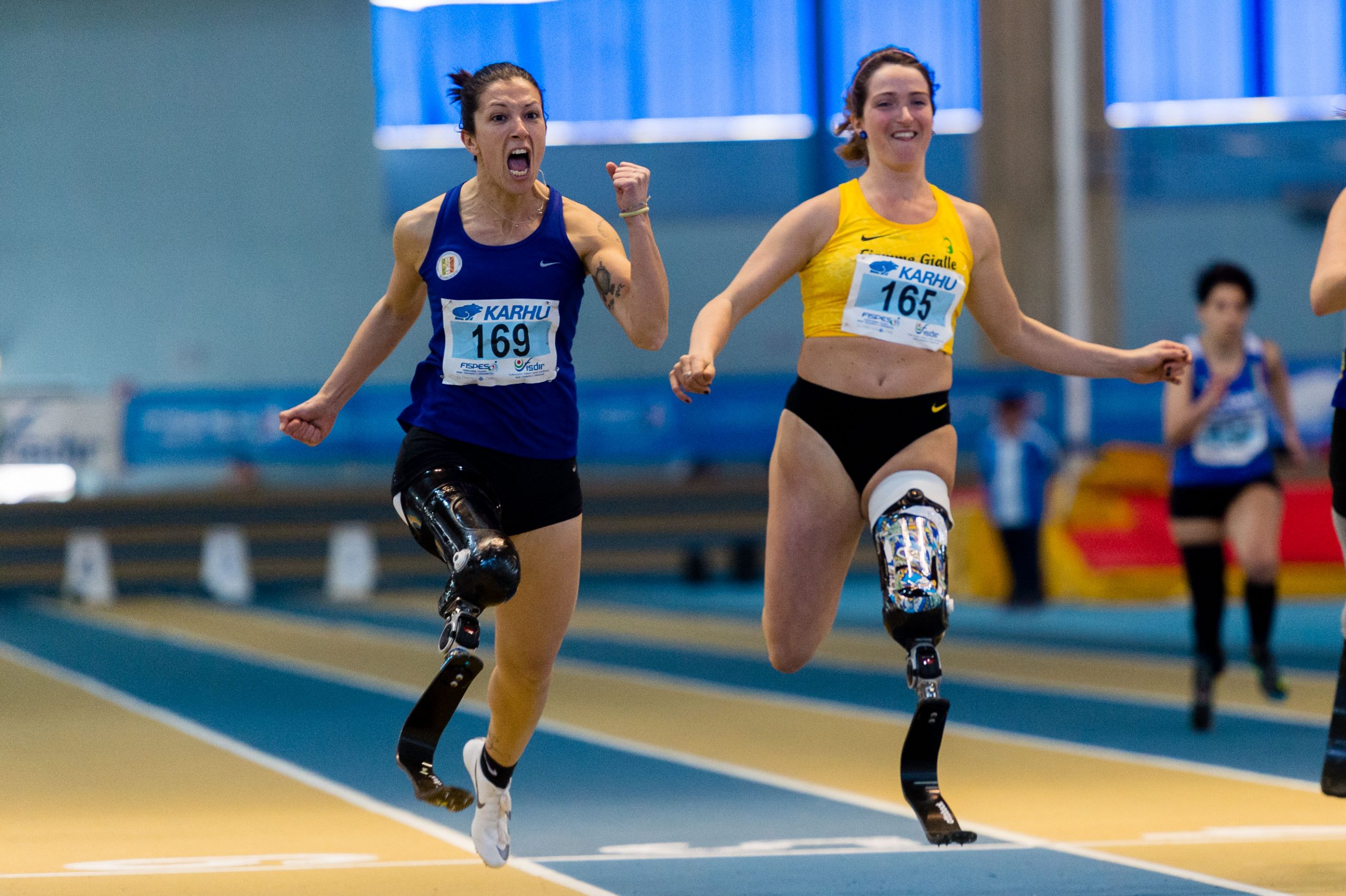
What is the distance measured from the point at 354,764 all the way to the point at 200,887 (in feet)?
8.68

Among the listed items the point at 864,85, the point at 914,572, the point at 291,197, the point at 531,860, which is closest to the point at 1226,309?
the point at 864,85

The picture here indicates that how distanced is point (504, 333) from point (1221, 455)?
458 cm

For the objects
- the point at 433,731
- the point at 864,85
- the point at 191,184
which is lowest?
the point at 433,731

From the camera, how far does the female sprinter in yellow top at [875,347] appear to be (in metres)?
5.09

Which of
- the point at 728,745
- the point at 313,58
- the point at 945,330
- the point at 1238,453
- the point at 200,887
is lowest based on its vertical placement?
the point at 728,745

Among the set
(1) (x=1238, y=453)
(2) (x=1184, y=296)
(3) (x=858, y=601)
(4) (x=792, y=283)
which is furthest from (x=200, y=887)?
(2) (x=1184, y=296)

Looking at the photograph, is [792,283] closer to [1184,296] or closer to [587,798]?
[1184,296]

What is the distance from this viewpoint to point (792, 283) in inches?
995

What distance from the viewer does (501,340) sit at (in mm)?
4801

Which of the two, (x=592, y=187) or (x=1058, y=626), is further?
(x=592, y=187)

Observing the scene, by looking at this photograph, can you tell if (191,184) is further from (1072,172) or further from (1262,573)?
(1262,573)

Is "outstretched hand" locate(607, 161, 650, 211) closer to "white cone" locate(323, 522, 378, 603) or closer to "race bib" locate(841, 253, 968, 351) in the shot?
"race bib" locate(841, 253, 968, 351)

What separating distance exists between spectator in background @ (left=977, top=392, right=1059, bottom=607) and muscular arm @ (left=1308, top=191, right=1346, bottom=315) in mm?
10871

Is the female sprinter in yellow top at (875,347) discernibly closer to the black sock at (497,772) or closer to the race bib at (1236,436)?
the black sock at (497,772)
